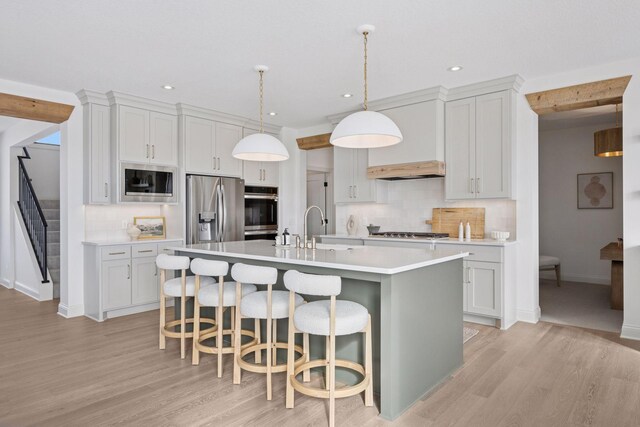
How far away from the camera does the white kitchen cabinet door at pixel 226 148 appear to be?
5859 millimetres

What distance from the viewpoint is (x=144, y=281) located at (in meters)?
5.00

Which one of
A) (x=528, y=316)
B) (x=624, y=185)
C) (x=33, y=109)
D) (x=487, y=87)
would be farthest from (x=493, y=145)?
(x=33, y=109)

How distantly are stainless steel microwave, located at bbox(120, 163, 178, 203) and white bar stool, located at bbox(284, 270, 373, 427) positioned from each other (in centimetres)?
332

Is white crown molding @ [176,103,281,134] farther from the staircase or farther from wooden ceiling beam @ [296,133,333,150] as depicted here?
the staircase

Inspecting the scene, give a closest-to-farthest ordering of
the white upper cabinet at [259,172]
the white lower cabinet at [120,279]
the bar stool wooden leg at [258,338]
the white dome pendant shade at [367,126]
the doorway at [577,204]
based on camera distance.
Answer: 1. the white dome pendant shade at [367,126]
2. the bar stool wooden leg at [258,338]
3. the white lower cabinet at [120,279]
4. the white upper cabinet at [259,172]
5. the doorway at [577,204]

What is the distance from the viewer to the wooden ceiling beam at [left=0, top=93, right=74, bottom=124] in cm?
438

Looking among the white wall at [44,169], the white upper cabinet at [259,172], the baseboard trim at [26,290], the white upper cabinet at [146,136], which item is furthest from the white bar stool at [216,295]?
the white wall at [44,169]

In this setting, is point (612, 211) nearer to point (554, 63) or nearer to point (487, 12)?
point (554, 63)

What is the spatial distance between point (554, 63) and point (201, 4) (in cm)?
327

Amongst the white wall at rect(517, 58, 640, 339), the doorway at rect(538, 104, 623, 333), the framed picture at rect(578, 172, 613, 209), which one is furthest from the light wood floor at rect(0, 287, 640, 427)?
the framed picture at rect(578, 172, 613, 209)

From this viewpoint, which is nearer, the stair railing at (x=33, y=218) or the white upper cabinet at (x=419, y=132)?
the white upper cabinet at (x=419, y=132)

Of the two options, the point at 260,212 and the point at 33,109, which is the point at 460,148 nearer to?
the point at 260,212

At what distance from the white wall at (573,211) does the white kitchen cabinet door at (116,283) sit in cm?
663

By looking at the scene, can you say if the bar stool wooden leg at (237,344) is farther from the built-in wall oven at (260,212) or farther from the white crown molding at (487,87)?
the white crown molding at (487,87)
